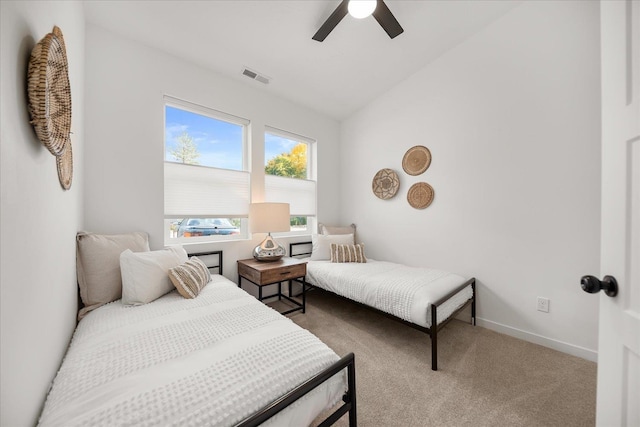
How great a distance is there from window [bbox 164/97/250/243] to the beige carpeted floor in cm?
155

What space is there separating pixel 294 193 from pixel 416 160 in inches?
68.2

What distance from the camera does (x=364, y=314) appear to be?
274 centimetres

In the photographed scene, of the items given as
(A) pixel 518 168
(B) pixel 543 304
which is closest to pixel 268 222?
(A) pixel 518 168

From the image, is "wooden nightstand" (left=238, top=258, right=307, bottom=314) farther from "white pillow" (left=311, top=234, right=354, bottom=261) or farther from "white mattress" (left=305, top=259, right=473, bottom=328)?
"white pillow" (left=311, top=234, right=354, bottom=261)

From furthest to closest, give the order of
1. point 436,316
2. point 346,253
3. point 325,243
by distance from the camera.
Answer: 1. point 325,243
2. point 346,253
3. point 436,316

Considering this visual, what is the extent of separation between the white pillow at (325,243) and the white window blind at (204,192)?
3.48 ft

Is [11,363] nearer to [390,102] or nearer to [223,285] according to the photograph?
[223,285]

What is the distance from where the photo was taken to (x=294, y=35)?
2305 mm

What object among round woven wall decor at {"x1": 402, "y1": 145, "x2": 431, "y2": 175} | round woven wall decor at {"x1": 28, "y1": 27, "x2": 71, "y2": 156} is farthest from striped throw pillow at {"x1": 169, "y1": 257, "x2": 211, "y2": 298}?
round woven wall decor at {"x1": 402, "y1": 145, "x2": 431, "y2": 175}

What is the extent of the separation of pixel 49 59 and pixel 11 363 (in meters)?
0.99

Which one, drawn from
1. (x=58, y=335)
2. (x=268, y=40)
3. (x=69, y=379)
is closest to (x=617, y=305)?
(x=69, y=379)

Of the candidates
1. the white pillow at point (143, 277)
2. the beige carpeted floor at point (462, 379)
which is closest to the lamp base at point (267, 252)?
the beige carpeted floor at point (462, 379)

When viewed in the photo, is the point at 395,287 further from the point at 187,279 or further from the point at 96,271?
the point at 96,271

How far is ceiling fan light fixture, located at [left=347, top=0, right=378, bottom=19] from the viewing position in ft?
5.74
